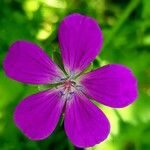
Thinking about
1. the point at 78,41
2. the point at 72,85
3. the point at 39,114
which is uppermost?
the point at 78,41

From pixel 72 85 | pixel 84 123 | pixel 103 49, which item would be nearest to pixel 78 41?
pixel 72 85

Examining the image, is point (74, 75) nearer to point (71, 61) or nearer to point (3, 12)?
point (71, 61)

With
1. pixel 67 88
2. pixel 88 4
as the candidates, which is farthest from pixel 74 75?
pixel 88 4

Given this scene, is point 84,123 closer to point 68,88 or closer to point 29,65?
point 68,88

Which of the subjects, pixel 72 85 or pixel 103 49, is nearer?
pixel 72 85

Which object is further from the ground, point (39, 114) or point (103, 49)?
point (103, 49)
